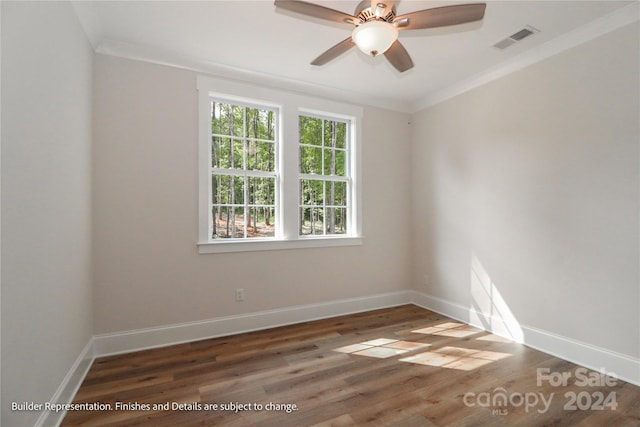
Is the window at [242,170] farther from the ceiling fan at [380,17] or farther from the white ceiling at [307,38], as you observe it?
the ceiling fan at [380,17]

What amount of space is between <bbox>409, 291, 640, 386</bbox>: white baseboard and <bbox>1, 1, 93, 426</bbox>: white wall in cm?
372

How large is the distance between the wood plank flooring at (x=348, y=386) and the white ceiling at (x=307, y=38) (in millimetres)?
2503

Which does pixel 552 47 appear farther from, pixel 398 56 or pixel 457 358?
pixel 457 358

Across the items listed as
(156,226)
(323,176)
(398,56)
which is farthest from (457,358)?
(156,226)

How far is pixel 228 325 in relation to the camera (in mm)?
3107

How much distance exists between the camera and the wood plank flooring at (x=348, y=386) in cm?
185

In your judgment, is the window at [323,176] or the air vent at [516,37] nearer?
the air vent at [516,37]

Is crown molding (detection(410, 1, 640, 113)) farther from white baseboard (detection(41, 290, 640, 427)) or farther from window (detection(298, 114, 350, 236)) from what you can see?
white baseboard (detection(41, 290, 640, 427))

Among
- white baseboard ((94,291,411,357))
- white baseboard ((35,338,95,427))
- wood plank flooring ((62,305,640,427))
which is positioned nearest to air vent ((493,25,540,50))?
wood plank flooring ((62,305,640,427))

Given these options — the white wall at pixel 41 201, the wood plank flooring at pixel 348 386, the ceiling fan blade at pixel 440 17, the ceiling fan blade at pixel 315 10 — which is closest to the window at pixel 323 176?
the wood plank flooring at pixel 348 386

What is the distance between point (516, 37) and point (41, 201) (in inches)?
146

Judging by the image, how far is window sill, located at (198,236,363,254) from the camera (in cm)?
306

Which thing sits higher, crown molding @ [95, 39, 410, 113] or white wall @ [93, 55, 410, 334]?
crown molding @ [95, 39, 410, 113]

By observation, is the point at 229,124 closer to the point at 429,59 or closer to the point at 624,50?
the point at 429,59
